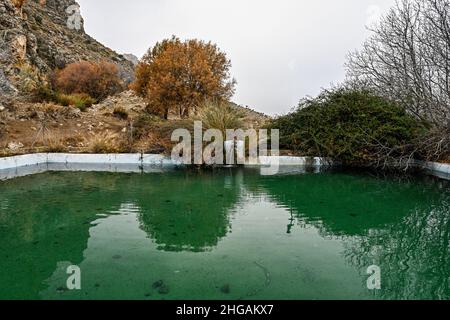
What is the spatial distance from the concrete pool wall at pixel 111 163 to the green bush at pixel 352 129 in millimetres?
547

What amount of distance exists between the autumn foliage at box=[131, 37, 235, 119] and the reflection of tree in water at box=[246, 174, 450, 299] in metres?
7.99

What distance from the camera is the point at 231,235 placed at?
3.64 meters

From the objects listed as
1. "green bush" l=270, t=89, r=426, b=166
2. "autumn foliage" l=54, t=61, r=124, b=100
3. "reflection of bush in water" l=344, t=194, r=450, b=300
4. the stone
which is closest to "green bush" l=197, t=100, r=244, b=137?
"green bush" l=270, t=89, r=426, b=166

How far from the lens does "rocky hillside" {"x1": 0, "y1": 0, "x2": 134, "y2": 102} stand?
17.6 metres

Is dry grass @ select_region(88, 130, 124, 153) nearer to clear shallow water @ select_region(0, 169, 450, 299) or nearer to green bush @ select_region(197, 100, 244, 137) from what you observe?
green bush @ select_region(197, 100, 244, 137)

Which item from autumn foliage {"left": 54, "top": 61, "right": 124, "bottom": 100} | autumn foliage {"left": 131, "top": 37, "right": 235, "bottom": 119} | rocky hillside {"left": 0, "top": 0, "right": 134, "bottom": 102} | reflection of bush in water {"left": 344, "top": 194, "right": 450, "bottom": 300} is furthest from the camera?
autumn foliage {"left": 54, "top": 61, "right": 124, "bottom": 100}

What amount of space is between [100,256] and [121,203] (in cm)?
213

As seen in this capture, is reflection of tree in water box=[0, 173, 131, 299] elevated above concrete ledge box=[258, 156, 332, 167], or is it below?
below

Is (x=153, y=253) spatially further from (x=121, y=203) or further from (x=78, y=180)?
(x=78, y=180)

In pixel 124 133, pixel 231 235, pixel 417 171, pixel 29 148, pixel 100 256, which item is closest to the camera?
pixel 100 256

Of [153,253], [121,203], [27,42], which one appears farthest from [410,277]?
[27,42]

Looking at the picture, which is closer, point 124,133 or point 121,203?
point 121,203

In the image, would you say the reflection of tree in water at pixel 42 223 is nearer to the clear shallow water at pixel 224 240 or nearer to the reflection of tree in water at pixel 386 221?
the clear shallow water at pixel 224 240
